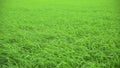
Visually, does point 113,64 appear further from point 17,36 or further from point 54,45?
point 17,36

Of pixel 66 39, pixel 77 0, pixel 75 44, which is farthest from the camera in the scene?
pixel 77 0

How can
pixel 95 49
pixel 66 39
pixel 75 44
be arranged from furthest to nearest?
pixel 66 39, pixel 75 44, pixel 95 49

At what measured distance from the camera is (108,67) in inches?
96.7

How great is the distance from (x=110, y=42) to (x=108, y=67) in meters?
0.85

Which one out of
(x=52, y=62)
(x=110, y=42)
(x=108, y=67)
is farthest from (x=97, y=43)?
(x=52, y=62)

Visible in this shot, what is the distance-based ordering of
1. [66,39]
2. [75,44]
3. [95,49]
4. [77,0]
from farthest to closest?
[77,0], [66,39], [75,44], [95,49]

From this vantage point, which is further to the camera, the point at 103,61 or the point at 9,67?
the point at 103,61

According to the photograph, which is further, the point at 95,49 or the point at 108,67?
the point at 95,49

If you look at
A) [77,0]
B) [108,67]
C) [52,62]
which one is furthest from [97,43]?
[77,0]

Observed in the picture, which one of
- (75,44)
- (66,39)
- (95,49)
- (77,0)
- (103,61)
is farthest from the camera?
(77,0)

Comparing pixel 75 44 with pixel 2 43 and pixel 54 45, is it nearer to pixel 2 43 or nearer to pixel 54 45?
pixel 54 45

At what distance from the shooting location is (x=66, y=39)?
3.44 metres

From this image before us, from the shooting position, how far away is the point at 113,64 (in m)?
2.52

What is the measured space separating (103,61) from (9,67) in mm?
1168
